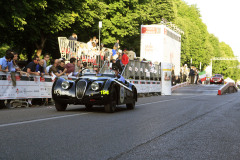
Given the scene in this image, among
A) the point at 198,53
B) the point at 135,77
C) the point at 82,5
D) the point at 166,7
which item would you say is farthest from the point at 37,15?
the point at 198,53

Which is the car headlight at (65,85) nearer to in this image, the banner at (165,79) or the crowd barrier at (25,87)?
the crowd barrier at (25,87)

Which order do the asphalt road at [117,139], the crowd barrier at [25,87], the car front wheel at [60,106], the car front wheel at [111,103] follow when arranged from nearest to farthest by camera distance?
the asphalt road at [117,139], the car front wheel at [111,103], the car front wheel at [60,106], the crowd barrier at [25,87]

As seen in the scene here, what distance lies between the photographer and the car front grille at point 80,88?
39.0ft

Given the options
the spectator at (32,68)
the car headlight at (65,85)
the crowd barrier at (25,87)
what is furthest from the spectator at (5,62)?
the car headlight at (65,85)

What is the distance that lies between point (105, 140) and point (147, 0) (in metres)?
43.7

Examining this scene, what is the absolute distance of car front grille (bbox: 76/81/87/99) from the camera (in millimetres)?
11891

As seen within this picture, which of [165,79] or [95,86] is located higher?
[95,86]

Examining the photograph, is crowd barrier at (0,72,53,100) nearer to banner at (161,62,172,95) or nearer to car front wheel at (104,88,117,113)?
car front wheel at (104,88,117,113)

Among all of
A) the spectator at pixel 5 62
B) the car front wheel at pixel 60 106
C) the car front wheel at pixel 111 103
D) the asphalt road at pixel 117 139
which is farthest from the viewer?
the spectator at pixel 5 62

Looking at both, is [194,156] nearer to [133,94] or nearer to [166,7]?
[133,94]

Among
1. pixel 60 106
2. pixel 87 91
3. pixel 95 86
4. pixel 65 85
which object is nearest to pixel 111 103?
pixel 95 86

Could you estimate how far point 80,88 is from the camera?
11992mm

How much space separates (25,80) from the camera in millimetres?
15086

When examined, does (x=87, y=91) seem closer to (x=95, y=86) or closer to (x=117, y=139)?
(x=95, y=86)
